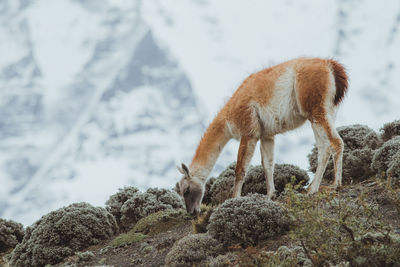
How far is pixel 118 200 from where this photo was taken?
1478cm

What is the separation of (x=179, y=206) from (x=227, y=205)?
20.9 ft

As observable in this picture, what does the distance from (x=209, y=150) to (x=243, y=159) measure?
1279 mm

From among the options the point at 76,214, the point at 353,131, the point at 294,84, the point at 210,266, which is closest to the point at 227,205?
the point at 210,266

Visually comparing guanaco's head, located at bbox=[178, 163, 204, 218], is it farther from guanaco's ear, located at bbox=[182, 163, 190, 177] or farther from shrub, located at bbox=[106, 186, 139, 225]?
shrub, located at bbox=[106, 186, 139, 225]

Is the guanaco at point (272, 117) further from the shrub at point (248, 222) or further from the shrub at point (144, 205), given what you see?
the shrub at point (144, 205)

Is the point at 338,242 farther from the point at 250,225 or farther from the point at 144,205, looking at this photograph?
the point at 144,205

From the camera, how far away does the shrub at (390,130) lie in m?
14.0

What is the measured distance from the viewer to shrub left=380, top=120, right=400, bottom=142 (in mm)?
14039

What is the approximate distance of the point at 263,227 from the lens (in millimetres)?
7496

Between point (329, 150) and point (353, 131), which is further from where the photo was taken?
point (353, 131)

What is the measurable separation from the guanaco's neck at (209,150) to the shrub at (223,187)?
1723mm

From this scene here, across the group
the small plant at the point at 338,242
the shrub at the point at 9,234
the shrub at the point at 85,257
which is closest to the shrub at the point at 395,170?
the small plant at the point at 338,242

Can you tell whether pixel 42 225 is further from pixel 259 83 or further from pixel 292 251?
pixel 292 251

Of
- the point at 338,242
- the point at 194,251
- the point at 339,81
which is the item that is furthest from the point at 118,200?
the point at 338,242
